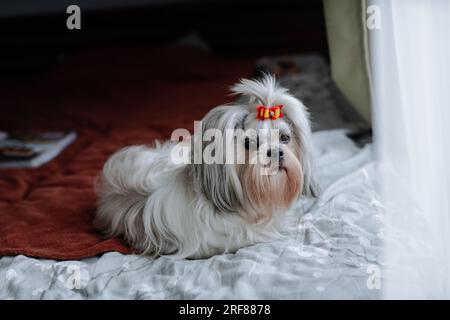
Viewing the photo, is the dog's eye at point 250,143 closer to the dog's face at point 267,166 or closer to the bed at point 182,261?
the dog's face at point 267,166

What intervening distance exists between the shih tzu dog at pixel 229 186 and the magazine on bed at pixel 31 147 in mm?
978

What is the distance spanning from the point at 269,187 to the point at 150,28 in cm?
322

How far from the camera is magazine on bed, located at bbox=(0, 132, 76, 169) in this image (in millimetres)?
2781

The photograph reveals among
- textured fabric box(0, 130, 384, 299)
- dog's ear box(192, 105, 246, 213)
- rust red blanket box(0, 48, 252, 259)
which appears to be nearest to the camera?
textured fabric box(0, 130, 384, 299)

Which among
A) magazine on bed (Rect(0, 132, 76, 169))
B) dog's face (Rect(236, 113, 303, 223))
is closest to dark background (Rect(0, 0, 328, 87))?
magazine on bed (Rect(0, 132, 76, 169))

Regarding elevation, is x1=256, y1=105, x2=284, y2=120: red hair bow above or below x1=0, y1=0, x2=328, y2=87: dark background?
below

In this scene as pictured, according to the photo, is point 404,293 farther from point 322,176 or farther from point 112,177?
point 112,177

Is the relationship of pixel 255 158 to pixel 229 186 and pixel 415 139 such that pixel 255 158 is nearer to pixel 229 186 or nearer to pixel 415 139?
pixel 229 186

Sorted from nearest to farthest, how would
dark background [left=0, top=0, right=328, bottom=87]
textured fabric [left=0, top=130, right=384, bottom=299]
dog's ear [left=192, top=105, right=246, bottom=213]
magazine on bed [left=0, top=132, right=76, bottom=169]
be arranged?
textured fabric [left=0, top=130, right=384, bottom=299] < dog's ear [left=192, top=105, right=246, bottom=213] < magazine on bed [left=0, top=132, right=76, bottom=169] < dark background [left=0, top=0, right=328, bottom=87]

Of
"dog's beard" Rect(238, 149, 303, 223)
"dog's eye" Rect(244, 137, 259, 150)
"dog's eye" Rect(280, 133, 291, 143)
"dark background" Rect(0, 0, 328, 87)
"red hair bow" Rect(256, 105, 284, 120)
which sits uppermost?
"dark background" Rect(0, 0, 328, 87)

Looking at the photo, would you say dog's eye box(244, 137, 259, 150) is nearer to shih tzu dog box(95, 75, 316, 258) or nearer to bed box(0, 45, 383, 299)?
shih tzu dog box(95, 75, 316, 258)

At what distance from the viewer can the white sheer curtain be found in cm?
158

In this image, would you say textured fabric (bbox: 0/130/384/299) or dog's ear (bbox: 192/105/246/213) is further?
dog's ear (bbox: 192/105/246/213)

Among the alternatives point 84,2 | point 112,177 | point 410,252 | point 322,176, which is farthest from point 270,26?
point 410,252
